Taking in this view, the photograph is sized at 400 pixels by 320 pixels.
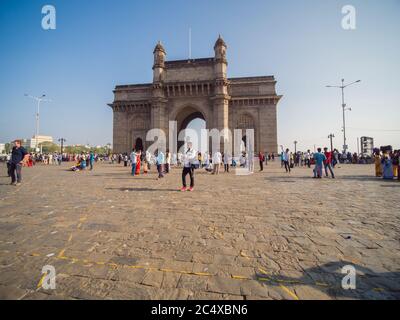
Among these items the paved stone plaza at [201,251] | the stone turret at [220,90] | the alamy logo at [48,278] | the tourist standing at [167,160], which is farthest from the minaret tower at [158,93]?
the alamy logo at [48,278]

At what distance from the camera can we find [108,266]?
2227 millimetres

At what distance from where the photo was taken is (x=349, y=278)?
195 cm

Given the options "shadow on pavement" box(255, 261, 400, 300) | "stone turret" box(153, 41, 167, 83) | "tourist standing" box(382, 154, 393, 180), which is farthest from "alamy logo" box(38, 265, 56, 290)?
"stone turret" box(153, 41, 167, 83)

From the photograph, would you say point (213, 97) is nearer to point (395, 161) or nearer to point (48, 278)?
point (395, 161)

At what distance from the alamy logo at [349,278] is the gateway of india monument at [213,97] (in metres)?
28.8

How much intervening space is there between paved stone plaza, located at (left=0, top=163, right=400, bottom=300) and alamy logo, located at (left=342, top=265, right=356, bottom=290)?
56 millimetres

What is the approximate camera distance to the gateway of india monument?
3064 cm

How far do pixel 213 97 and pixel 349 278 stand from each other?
30324 millimetres

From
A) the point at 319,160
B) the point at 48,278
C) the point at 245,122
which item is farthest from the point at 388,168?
the point at 245,122

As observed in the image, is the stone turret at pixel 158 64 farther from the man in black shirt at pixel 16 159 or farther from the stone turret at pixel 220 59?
the man in black shirt at pixel 16 159
